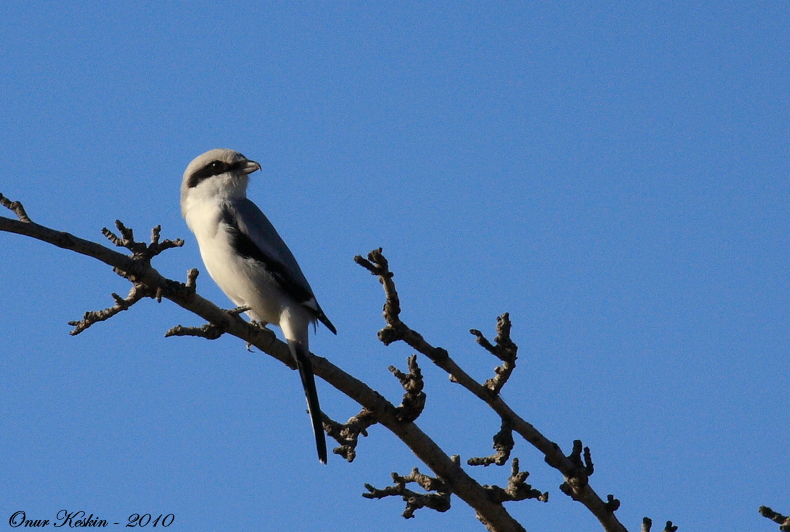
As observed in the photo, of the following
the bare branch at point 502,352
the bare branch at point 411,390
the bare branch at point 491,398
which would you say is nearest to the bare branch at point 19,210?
the bare branch at point 491,398

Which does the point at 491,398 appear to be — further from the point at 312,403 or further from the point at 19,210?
the point at 19,210

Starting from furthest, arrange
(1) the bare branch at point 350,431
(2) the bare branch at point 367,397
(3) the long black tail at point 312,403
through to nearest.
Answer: (3) the long black tail at point 312,403
(1) the bare branch at point 350,431
(2) the bare branch at point 367,397

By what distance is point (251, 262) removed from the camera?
7359mm

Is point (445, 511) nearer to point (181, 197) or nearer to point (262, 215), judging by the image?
point (262, 215)

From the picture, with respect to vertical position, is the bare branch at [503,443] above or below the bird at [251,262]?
below

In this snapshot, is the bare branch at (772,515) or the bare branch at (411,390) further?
the bare branch at (411,390)

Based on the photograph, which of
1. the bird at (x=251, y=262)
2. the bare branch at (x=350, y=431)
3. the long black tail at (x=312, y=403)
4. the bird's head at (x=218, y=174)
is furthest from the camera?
the bird's head at (x=218, y=174)

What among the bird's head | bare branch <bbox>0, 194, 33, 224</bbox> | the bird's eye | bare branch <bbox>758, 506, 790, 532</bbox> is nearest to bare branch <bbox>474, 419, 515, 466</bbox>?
bare branch <bbox>758, 506, 790, 532</bbox>

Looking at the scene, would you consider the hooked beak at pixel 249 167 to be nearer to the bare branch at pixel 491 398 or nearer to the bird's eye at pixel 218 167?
the bird's eye at pixel 218 167

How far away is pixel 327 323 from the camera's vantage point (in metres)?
7.37

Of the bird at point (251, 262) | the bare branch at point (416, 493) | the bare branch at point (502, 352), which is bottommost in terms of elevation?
the bare branch at point (416, 493)

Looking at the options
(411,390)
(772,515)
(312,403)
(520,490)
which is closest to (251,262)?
(312,403)

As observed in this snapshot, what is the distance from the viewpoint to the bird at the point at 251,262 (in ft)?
23.7

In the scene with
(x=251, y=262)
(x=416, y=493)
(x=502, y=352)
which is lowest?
(x=416, y=493)
